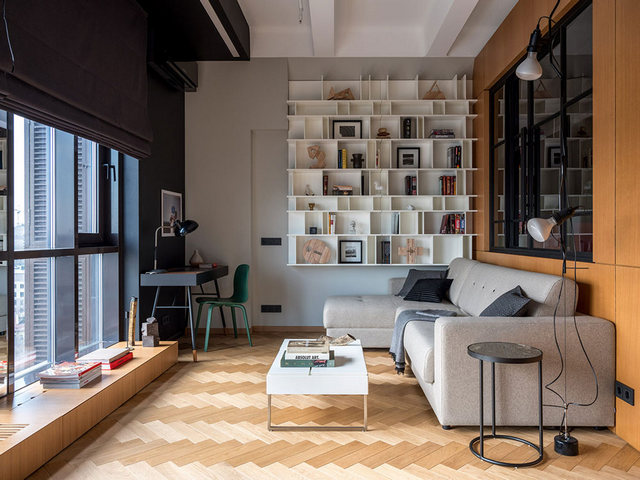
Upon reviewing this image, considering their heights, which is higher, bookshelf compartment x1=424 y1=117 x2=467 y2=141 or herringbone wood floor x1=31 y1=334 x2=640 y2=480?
bookshelf compartment x1=424 y1=117 x2=467 y2=141

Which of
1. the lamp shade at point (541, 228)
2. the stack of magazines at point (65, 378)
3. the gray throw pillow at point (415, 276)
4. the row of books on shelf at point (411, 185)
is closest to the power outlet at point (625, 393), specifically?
the lamp shade at point (541, 228)

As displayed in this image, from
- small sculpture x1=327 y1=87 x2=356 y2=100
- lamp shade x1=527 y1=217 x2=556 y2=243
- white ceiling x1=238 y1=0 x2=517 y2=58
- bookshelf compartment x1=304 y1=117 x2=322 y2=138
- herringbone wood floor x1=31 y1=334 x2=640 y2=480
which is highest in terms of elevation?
white ceiling x1=238 y1=0 x2=517 y2=58

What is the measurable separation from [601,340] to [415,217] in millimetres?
3023

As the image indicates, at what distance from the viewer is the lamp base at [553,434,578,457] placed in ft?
8.05

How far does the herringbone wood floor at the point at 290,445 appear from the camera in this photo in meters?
2.29

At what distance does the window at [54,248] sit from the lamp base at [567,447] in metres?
3.06

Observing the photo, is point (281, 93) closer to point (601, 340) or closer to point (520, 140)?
point (520, 140)

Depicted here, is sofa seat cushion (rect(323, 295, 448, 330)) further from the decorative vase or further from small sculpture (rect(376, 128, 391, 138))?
small sculpture (rect(376, 128, 391, 138))

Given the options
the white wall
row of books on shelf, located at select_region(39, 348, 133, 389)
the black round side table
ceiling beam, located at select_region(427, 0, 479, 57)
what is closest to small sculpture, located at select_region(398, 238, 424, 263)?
the white wall

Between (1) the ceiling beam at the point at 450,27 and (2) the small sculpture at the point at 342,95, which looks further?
(2) the small sculpture at the point at 342,95

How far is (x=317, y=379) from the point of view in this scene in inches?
109

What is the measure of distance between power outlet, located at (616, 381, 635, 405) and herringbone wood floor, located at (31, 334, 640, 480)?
23cm

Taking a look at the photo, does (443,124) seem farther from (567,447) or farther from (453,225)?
(567,447)

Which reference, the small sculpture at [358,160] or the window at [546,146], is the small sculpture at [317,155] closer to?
the small sculpture at [358,160]
